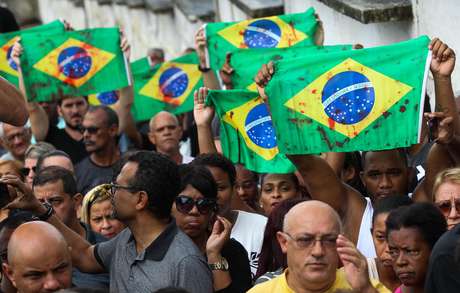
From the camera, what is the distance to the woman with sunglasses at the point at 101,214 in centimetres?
836

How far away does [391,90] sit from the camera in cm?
783

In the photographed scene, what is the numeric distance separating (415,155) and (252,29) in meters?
2.83

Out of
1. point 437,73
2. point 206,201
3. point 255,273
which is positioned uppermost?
point 437,73

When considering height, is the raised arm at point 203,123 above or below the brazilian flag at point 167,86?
above

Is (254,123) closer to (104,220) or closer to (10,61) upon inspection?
(104,220)

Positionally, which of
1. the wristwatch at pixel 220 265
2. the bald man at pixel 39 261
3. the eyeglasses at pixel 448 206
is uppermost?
the bald man at pixel 39 261

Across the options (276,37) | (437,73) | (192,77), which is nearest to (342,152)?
(437,73)

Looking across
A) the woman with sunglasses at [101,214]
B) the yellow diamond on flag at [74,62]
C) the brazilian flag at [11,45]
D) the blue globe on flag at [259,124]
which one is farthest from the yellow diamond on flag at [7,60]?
the woman with sunglasses at [101,214]

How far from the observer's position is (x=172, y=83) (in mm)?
13008

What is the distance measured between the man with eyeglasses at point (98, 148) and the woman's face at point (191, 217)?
9.48 ft

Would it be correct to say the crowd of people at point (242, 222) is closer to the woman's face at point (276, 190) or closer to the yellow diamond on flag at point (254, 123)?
the woman's face at point (276, 190)

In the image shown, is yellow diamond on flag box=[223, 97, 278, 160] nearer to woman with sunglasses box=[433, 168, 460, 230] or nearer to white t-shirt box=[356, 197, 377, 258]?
white t-shirt box=[356, 197, 377, 258]

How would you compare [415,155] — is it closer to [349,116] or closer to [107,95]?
[349,116]

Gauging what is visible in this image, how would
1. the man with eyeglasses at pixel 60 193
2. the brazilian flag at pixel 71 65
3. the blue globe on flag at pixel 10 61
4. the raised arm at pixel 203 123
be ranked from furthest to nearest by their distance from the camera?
the blue globe on flag at pixel 10 61 < the brazilian flag at pixel 71 65 < the raised arm at pixel 203 123 < the man with eyeglasses at pixel 60 193
